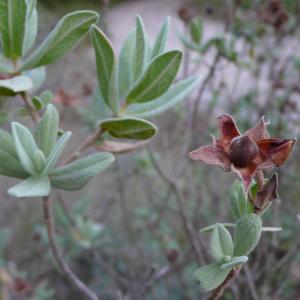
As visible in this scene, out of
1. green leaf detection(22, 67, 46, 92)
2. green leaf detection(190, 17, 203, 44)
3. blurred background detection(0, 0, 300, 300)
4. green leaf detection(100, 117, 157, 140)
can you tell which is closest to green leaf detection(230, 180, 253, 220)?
green leaf detection(100, 117, 157, 140)

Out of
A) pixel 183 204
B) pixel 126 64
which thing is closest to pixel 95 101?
pixel 126 64

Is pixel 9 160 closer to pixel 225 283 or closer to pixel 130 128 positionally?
pixel 130 128

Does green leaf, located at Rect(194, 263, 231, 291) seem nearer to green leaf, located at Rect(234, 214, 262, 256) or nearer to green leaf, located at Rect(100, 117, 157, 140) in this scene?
green leaf, located at Rect(234, 214, 262, 256)

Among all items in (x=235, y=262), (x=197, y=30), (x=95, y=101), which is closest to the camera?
(x=235, y=262)

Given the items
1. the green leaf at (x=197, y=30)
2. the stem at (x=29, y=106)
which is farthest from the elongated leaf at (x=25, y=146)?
the green leaf at (x=197, y=30)

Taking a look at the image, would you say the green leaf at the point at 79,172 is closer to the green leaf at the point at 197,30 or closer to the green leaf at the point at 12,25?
the green leaf at the point at 12,25

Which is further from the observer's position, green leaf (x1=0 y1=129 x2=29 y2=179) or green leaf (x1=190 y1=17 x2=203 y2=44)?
green leaf (x1=190 y1=17 x2=203 y2=44)
